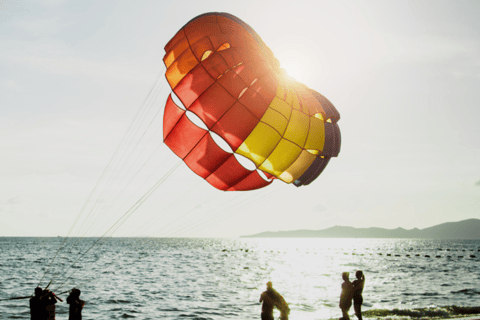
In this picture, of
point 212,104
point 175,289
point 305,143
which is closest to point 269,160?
point 305,143

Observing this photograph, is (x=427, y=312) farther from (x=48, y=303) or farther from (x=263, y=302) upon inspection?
(x=48, y=303)

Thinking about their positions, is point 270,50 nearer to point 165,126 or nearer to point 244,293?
point 165,126

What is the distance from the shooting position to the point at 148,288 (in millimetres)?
29672

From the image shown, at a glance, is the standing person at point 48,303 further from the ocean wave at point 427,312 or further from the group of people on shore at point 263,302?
the ocean wave at point 427,312

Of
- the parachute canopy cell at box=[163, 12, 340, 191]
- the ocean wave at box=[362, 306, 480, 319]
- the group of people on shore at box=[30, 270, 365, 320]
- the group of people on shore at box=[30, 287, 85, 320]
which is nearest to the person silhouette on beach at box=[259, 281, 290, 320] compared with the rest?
the group of people on shore at box=[30, 270, 365, 320]

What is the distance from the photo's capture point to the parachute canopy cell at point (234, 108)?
1027 cm

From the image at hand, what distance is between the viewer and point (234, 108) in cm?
1031

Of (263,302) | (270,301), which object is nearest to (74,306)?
(263,302)

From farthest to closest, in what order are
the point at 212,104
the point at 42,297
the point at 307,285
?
the point at 307,285
the point at 212,104
the point at 42,297

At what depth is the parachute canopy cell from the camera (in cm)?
1027

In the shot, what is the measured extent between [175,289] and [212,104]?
881 inches

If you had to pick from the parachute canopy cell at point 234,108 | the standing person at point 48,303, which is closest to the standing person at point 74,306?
the standing person at point 48,303

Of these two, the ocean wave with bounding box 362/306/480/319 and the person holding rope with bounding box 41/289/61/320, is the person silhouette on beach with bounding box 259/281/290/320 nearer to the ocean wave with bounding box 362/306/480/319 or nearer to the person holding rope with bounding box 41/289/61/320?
the person holding rope with bounding box 41/289/61/320

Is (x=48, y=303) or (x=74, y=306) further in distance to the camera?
(x=74, y=306)
